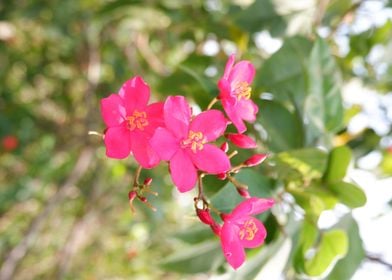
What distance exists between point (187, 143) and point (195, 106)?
96cm

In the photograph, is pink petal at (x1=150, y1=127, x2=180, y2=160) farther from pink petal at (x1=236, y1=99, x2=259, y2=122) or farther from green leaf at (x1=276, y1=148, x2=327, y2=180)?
green leaf at (x1=276, y1=148, x2=327, y2=180)

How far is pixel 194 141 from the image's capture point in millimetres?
826

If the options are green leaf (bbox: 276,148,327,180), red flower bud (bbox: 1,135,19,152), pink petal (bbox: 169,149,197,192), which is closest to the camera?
pink petal (bbox: 169,149,197,192)

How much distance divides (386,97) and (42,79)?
2.07 meters

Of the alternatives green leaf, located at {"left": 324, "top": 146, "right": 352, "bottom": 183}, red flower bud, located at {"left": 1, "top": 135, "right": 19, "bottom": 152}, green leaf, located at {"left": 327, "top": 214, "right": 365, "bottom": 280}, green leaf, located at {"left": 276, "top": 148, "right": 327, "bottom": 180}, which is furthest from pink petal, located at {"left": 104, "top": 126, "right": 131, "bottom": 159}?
red flower bud, located at {"left": 1, "top": 135, "right": 19, "bottom": 152}

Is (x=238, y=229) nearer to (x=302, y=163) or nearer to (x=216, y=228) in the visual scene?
(x=216, y=228)

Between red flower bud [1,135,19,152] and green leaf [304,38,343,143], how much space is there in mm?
1939

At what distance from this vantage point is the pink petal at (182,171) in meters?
0.77

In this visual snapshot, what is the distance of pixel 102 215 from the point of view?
3.30m

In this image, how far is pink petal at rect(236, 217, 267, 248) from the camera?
2.83 ft

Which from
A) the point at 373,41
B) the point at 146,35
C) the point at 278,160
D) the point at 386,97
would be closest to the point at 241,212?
the point at 278,160

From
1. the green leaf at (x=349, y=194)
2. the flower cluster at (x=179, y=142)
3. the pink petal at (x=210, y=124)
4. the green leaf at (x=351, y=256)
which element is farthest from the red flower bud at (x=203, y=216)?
the green leaf at (x=351, y=256)

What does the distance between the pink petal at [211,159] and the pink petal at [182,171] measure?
1 centimetres

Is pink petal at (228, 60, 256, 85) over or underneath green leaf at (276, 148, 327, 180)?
over
